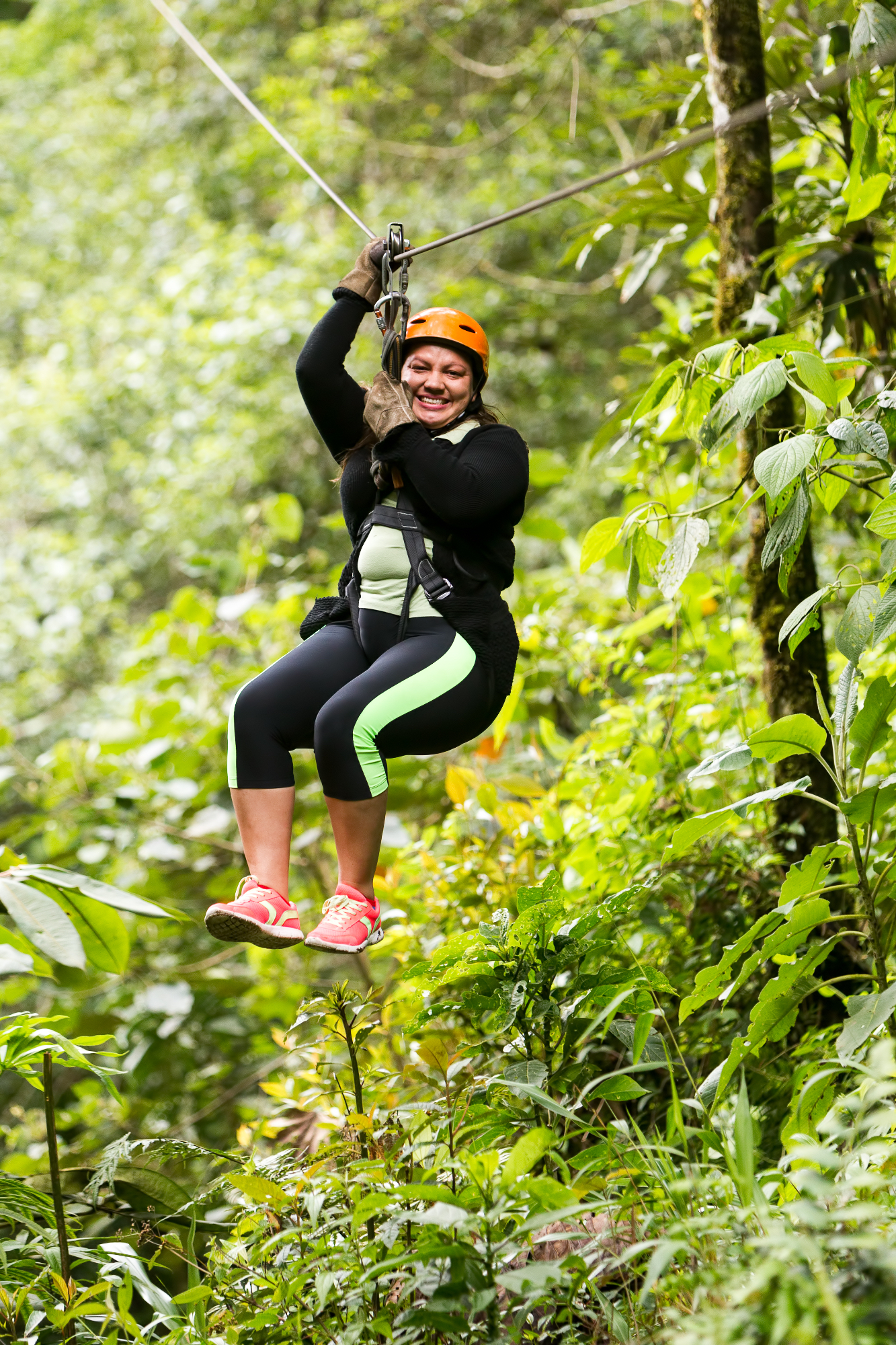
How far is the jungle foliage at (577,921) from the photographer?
177 centimetres

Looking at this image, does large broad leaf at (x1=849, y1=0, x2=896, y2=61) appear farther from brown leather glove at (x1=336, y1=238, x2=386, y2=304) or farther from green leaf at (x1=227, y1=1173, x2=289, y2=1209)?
green leaf at (x1=227, y1=1173, x2=289, y2=1209)

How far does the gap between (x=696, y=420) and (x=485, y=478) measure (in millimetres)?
490

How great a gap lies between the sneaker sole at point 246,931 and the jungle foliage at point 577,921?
18 centimetres

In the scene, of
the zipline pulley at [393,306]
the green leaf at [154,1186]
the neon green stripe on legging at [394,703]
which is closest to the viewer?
the neon green stripe on legging at [394,703]

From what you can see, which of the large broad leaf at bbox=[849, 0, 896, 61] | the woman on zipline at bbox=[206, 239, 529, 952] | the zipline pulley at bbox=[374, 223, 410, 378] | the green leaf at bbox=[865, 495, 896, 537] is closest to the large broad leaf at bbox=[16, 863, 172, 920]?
the woman on zipline at bbox=[206, 239, 529, 952]

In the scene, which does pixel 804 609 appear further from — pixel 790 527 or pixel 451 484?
pixel 451 484

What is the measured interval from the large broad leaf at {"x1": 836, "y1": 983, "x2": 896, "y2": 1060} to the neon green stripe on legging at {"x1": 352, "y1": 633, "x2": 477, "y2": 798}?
0.86 m

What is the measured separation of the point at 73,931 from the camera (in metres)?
2.36

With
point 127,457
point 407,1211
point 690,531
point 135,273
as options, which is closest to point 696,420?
point 690,531

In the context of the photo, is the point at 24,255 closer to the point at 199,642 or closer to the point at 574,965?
the point at 199,642

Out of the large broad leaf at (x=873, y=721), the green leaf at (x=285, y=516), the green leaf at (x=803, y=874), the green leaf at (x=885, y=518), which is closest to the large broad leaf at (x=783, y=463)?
the green leaf at (x=885, y=518)

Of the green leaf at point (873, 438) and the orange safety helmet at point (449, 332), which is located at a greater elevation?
the orange safety helmet at point (449, 332)

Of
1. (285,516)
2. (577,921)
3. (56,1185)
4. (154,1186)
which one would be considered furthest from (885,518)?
(285,516)

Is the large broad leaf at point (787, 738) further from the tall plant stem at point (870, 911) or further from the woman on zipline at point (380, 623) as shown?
the woman on zipline at point (380, 623)
